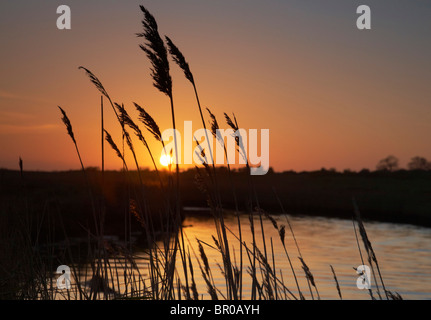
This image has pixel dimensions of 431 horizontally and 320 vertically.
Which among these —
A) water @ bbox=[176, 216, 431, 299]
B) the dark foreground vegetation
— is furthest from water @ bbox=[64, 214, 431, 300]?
the dark foreground vegetation

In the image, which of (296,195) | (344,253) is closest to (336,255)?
(344,253)

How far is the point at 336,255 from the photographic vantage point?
24266 millimetres

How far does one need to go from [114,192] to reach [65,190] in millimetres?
3667

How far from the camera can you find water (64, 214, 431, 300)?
56.9ft

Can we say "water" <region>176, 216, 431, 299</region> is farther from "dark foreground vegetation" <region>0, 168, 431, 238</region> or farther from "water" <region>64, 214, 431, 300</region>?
"dark foreground vegetation" <region>0, 168, 431, 238</region>

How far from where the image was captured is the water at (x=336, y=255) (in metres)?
17.3

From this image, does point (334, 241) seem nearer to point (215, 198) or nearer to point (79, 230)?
point (79, 230)

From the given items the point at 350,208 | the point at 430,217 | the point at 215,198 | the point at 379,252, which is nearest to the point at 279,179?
the point at 350,208

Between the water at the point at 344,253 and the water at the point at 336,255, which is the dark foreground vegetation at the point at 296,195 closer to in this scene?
the water at the point at 336,255

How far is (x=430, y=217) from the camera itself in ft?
139

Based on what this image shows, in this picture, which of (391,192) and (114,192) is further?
(391,192)

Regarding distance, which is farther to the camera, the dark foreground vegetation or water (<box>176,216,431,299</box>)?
the dark foreground vegetation

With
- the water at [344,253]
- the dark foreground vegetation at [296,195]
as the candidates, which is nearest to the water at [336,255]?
the water at [344,253]

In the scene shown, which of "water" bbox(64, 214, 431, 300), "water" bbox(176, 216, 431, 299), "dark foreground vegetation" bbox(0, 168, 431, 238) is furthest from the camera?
"dark foreground vegetation" bbox(0, 168, 431, 238)
